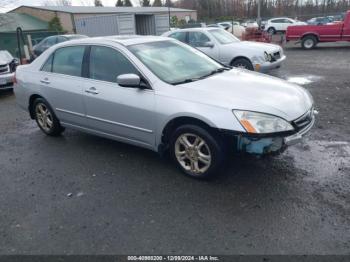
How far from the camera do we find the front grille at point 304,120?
3.43 m

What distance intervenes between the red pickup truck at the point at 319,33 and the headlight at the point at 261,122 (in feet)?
51.5

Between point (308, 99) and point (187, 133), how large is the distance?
1591 millimetres

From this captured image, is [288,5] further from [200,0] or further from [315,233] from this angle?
[315,233]

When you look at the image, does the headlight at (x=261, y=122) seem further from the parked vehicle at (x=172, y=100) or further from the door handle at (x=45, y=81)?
the door handle at (x=45, y=81)

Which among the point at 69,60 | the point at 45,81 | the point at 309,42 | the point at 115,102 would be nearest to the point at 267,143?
the point at 115,102

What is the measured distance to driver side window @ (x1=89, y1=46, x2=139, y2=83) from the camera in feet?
13.5

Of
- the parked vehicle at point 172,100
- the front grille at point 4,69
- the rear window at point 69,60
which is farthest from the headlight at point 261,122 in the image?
the front grille at point 4,69

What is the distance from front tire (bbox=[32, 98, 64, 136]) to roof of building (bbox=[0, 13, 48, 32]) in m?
28.9

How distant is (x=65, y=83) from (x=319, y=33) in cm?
1612

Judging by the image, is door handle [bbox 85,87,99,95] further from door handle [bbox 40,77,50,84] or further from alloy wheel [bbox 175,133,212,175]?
alloy wheel [bbox 175,133,212,175]

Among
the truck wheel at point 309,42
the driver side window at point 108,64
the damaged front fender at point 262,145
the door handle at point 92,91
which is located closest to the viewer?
the damaged front fender at point 262,145

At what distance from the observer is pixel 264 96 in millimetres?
3568

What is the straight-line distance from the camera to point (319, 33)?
1708cm

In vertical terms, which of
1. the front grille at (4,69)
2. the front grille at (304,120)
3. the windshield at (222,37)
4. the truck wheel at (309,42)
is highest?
the windshield at (222,37)
